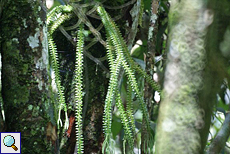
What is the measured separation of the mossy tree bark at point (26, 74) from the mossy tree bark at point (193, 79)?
51 centimetres

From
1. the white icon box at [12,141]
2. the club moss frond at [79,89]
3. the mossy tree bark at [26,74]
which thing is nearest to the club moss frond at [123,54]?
the club moss frond at [79,89]

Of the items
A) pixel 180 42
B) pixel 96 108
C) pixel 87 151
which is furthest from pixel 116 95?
pixel 180 42

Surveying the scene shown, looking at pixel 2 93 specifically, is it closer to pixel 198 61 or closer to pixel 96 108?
pixel 96 108

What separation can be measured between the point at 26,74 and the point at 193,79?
60cm

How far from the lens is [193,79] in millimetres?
627

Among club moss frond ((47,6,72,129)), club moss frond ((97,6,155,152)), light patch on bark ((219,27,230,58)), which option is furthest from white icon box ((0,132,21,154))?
light patch on bark ((219,27,230,58))

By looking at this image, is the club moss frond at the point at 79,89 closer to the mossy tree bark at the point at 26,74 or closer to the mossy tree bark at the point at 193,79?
the mossy tree bark at the point at 26,74

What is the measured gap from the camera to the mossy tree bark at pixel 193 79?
0.62 metres

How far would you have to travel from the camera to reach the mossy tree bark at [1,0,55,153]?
104cm

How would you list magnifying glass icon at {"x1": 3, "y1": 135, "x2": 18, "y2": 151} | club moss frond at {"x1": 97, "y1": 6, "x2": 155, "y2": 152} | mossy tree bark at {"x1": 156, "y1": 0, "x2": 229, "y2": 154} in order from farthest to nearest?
club moss frond at {"x1": 97, "y1": 6, "x2": 155, "y2": 152} < magnifying glass icon at {"x1": 3, "y1": 135, "x2": 18, "y2": 151} < mossy tree bark at {"x1": 156, "y1": 0, "x2": 229, "y2": 154}

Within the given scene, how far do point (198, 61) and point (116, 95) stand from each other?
0.72 metres

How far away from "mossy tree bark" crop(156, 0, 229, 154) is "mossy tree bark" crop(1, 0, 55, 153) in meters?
0.51

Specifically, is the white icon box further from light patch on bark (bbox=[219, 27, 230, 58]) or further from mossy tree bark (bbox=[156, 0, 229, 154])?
light patch on bark (bbox=[219, 27, 230, 58])

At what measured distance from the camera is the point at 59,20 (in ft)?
4.44
